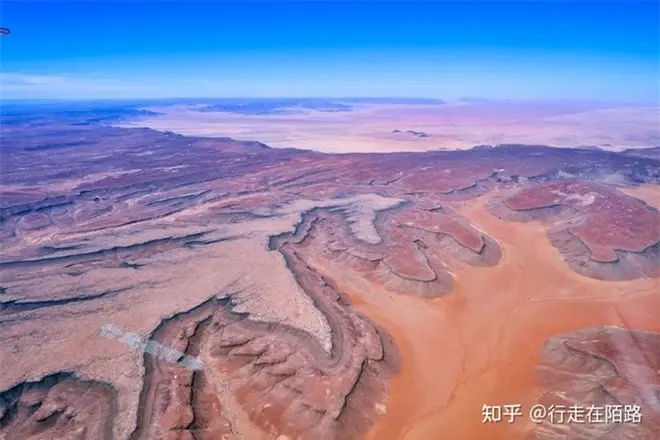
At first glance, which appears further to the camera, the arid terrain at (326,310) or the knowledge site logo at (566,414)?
the arid terrain at (326,310)

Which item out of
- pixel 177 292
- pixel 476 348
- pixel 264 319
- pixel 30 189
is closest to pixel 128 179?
pixel 30 189

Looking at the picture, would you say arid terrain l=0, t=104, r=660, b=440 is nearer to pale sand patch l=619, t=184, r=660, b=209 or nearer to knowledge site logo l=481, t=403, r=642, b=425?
knowledge site logo l=481, t=403, r=642, b=425

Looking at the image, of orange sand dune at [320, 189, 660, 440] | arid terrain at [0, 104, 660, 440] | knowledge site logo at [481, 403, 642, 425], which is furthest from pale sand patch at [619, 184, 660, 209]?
knowledge site logo at [481, 403, 642, 425]

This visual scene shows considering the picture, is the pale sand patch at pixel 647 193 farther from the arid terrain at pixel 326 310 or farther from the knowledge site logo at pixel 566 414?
the knowledge site logo at pixel 566 414

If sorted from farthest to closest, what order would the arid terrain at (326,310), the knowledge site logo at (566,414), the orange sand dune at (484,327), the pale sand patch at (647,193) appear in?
the pale sand patch at (647,193), the orange sand dune at (484,327), the arid terrain at (326,310), the knowledge site logo at (566,414)

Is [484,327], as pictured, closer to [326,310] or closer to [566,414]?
[566,414]

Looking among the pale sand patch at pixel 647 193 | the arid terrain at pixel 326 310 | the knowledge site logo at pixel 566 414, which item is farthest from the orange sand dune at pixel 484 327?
the pale sand patch at pixel 647 193

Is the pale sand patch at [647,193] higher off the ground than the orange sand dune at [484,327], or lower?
higher
